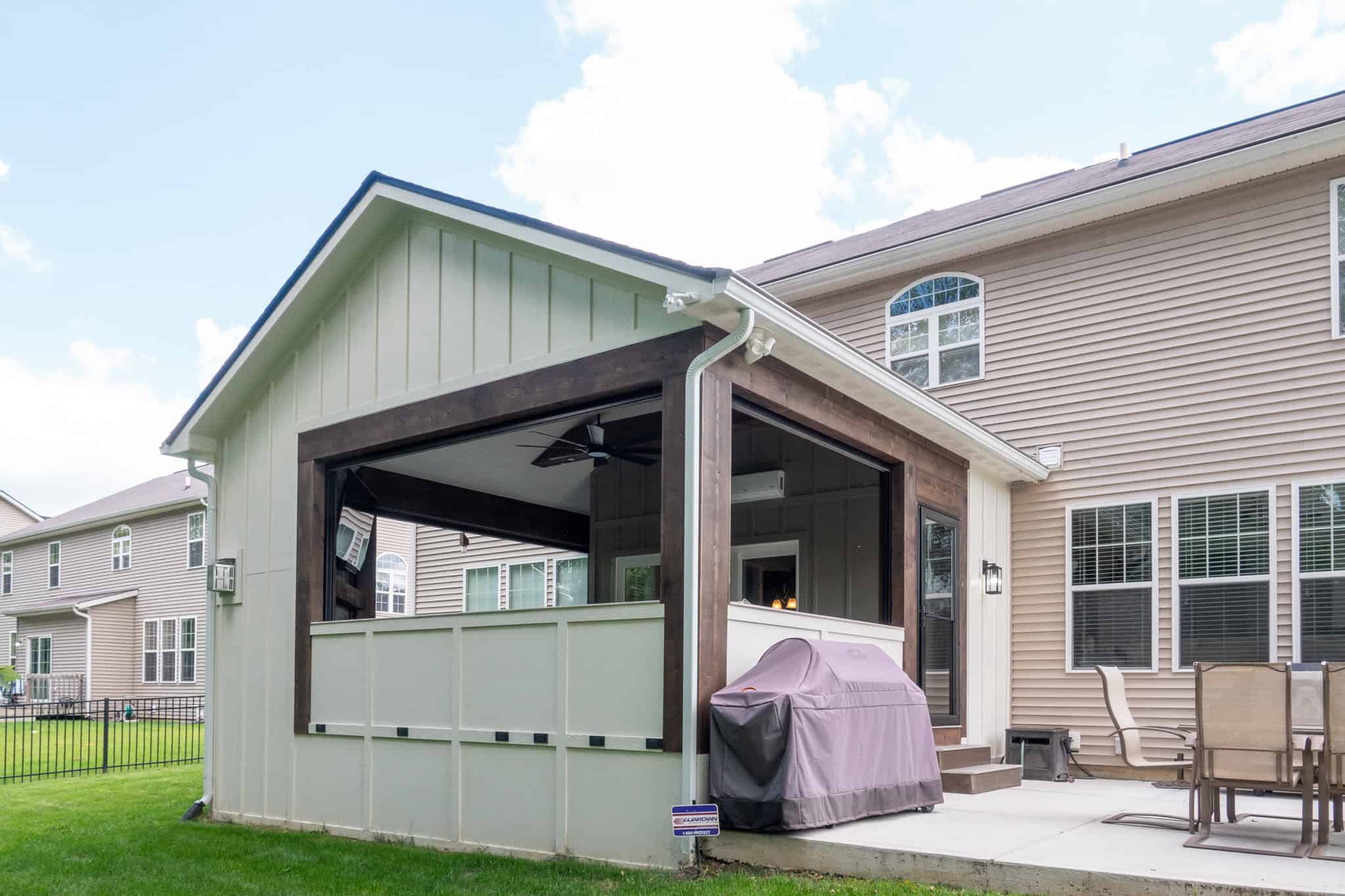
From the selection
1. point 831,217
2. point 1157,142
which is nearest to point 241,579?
point 1157,142

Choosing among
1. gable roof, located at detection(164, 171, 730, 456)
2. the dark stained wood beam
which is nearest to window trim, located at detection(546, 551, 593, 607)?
the dark stained wood beam

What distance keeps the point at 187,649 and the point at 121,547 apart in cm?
417

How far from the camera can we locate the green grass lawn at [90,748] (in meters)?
13.9

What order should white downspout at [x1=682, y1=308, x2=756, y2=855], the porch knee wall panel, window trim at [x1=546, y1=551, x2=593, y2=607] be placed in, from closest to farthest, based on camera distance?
white downspout at [x1=682, y1=308, x2=756, y2=855] → the porch knee wall panel → window trim at [x1=546, y1=551, x2=593, y2=607]

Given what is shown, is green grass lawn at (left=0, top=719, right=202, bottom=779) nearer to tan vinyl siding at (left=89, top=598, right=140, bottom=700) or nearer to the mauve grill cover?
tan vinyl siding at (left=89, top=598, right=140, bottom=700)

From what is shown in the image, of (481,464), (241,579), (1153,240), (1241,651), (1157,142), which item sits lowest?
(1241,651)

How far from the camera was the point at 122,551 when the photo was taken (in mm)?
27656

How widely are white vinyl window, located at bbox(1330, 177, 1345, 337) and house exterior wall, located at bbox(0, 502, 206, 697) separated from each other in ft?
73.2

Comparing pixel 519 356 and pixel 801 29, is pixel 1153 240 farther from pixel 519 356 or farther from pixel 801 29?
pixel 801 29

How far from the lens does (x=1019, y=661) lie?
33.5 ft

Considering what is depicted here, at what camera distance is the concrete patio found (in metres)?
4.56

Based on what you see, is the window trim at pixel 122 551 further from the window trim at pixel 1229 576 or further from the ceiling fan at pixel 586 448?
the window trim at pixel 1229 576

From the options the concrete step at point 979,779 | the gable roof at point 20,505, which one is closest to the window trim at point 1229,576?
the concrete step at point 979,779

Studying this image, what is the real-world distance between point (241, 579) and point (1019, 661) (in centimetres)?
681
